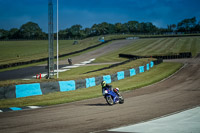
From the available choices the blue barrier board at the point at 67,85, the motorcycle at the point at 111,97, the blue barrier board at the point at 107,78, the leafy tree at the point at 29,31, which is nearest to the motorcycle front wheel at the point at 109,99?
the motorcycle at the point at 111,97

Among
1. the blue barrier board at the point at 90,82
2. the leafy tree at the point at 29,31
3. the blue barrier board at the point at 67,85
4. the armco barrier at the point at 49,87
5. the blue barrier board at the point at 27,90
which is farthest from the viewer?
the leafy tree at the point at 29,31

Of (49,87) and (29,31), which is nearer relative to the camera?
(49,87)

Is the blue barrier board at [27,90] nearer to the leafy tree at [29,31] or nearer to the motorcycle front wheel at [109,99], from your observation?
the motorcycle front wheel at [109,99]

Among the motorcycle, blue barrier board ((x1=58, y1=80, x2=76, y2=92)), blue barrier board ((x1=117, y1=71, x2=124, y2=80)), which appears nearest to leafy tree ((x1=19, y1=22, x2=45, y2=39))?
blue barrier board ((x1=117, y1=71, x2=124, y2=80))

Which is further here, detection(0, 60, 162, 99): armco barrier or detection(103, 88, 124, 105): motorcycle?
detection(0, 60, 162, 99): armco barrier

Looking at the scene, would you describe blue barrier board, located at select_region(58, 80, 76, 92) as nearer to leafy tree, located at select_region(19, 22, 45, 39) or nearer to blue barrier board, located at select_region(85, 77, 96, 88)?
blue barrier board, located at select_region(85, 77, 96, 88)

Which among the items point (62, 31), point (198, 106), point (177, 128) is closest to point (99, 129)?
point (177, 128)

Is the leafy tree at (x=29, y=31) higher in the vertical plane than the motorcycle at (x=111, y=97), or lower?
higher

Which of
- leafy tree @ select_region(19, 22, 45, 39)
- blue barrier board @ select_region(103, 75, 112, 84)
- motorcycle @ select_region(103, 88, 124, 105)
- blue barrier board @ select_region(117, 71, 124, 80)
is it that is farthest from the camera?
leafy tree @ select_region(19, 22, 45, 39)

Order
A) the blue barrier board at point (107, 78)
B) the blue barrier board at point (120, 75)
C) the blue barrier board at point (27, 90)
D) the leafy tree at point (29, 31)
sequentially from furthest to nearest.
Answer: the leafy tree at point (29, 31)
the blue barrier board at point (120, 75)
the blue barrier board at point (107, 78)
the blue barrier board at point (27, 90)

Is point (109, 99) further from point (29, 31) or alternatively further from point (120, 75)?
point (29, 31)

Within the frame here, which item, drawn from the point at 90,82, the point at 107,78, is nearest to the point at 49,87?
the point at 90,82

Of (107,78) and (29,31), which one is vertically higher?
(29,31)

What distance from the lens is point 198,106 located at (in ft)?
38.8
